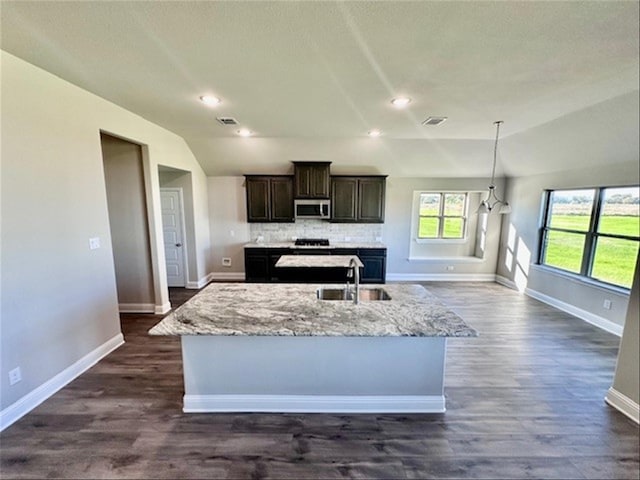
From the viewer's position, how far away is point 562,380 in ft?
8.71

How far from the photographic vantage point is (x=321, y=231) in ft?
19.7

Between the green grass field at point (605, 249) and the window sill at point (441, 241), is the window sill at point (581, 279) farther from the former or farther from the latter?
the window sill at point (441, 241)

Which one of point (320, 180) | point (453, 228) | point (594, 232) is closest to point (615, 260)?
point (594, 232)

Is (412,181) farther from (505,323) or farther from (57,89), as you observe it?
(57,89)

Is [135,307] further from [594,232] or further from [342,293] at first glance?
[594,232]

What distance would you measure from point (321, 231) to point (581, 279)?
4.43m

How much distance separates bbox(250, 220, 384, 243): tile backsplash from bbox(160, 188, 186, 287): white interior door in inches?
56.5

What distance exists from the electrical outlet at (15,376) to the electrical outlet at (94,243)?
115cm

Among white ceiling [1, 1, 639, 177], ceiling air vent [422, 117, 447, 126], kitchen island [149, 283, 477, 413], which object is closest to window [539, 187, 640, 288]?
white ceiling [1, 1, 639, 177]

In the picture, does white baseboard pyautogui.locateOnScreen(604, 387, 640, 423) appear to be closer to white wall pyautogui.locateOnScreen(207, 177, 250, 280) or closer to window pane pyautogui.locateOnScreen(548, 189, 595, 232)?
window pane pyautogui.locateOnScreen(548, 189, 595, 232)

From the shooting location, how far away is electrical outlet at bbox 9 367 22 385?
2.07m

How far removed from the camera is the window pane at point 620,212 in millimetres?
3474

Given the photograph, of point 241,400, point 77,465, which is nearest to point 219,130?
point 241,400

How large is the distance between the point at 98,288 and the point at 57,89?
192 centimetres
